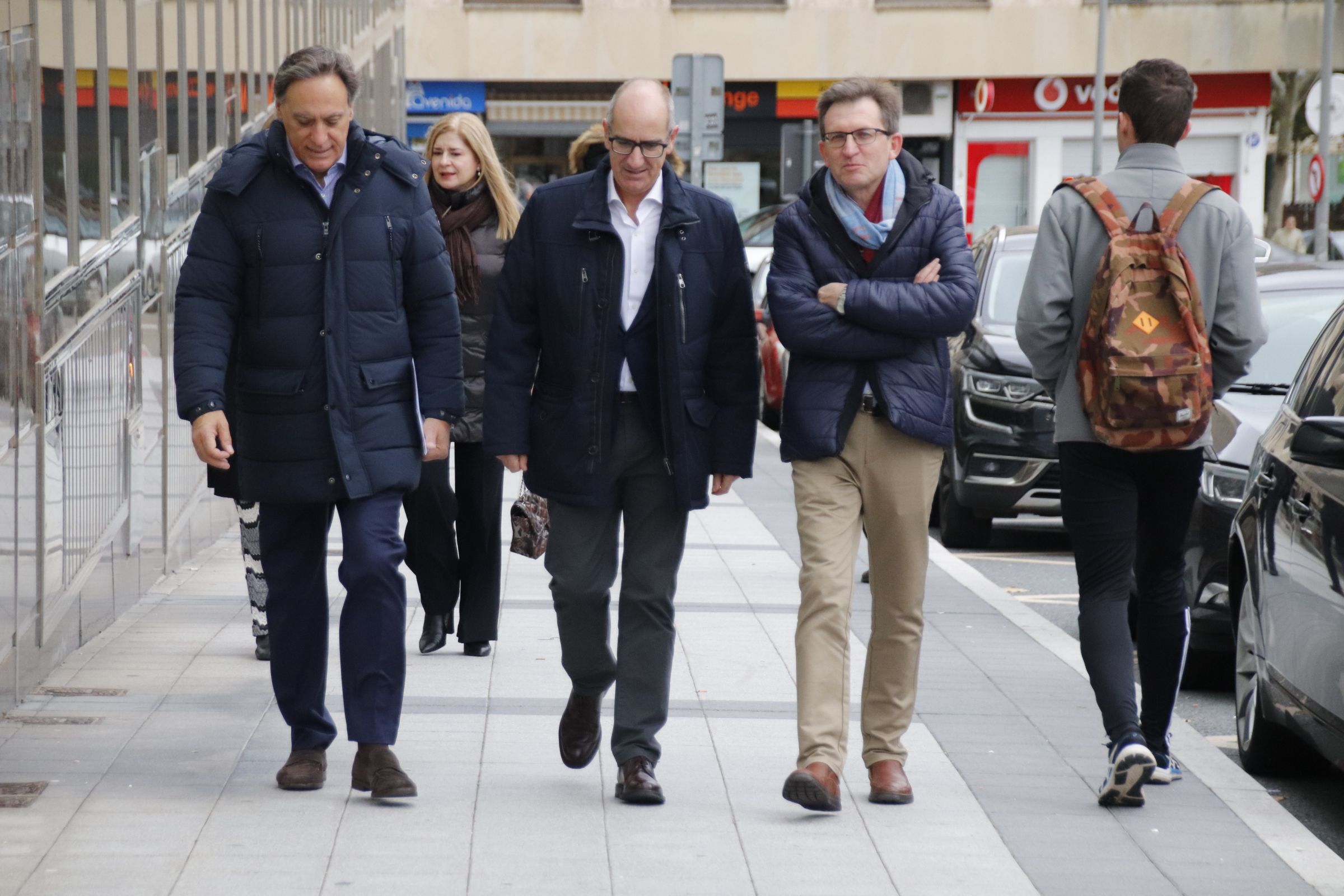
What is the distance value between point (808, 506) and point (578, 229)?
0.92 m

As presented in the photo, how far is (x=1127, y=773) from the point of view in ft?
16.9

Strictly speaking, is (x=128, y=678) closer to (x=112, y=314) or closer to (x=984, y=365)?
(x=112, y=314)

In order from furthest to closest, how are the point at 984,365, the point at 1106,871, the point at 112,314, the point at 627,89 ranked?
the point at 984,365
the point at 112,314
the point at 627,89
the point at 1106,871

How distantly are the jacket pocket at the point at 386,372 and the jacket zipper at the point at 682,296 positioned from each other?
71 cm

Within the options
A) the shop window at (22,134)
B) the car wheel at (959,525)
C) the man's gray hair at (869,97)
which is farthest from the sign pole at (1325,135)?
the shop window at (22,134)

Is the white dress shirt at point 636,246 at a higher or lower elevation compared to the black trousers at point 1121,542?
higher

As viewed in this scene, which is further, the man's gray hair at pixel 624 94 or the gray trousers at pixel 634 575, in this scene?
the gray trousers at pixel 634 575

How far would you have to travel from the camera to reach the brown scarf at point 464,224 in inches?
267

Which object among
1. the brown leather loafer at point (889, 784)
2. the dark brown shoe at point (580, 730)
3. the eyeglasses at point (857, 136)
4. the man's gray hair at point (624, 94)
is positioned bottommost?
the brown leather loafer at point (889, 784)

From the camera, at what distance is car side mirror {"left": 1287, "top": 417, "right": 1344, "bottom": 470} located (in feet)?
15.4

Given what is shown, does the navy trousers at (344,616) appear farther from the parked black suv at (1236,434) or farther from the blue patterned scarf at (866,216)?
the parked black suv at (1236,434)

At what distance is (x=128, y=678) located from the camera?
21.5ft

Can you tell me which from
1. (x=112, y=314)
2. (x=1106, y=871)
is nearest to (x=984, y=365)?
(x=112, y=314)

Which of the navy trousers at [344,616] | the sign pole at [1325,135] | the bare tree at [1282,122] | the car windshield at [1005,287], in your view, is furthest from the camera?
the bare tree at [1282,122]
